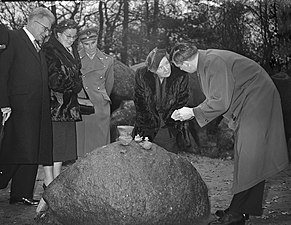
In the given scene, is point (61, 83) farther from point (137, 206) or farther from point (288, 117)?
point (288, 117)

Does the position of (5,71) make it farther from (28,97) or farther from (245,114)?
(245,114)

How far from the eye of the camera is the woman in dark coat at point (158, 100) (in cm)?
477

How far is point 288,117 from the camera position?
887 centimetres

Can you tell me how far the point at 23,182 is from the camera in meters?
5.25

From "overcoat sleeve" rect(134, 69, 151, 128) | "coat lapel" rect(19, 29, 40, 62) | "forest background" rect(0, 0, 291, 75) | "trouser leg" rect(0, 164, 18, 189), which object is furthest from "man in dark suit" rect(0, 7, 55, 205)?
"forest background" rect(0, 0, 291, 75)

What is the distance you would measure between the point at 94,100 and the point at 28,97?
2.84ft

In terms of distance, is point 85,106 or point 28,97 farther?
point 85,106

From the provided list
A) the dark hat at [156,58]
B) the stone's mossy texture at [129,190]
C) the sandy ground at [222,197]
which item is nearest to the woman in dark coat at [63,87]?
the sandy ground at [222,197]

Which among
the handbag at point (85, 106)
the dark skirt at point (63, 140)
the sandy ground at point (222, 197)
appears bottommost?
the sandy ground at point (222, 197)

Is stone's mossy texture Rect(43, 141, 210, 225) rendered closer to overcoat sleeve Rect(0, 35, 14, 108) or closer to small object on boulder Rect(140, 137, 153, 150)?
small object on boulder Rect(140, 137, 153, 150)

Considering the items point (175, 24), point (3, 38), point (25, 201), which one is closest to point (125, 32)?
point (175, 24)

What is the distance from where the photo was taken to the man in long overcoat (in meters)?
4.21

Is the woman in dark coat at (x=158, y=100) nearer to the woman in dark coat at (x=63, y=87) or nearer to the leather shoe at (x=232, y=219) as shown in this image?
the woman in dark coat at (x=63, y=87)

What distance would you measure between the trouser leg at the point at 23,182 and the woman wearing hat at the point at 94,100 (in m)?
0.50
